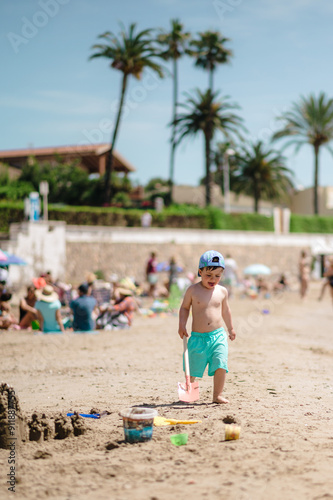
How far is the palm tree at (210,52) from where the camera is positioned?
44.1 m

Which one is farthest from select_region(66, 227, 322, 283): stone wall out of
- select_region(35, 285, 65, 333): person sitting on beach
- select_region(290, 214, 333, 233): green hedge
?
select_region(35, 285, 65, 333): person sitting on beach

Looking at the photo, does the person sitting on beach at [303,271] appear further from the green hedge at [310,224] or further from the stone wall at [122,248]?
the green hedge at [310,224]

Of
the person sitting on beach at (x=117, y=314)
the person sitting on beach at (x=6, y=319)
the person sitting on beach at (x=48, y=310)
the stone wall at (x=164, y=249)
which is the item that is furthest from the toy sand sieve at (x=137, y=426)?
the stone wall at (x=164, y=249)

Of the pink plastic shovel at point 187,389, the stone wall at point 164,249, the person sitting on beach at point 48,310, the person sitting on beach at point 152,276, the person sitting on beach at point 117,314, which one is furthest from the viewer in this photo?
the stone wall at point 164,249

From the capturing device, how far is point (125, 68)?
107ft

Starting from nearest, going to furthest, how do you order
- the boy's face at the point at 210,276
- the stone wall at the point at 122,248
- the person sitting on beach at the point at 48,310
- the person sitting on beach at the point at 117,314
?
the boy's face at the point at 210,276 < the person sitting on beach at the point at 48,310 < the person sitting on beach at the point at 117,314 < the stone wall at the point at 122,248

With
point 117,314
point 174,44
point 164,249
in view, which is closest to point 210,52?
point 174,44

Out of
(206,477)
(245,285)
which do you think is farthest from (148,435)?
(245,285)

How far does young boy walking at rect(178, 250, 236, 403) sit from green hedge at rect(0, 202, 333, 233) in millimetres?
19828

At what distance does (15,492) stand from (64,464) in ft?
1.71

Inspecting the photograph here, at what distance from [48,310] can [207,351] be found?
6.09m

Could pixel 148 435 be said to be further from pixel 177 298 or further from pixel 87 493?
pixel 177 298

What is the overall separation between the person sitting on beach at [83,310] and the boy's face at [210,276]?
19.1 ft

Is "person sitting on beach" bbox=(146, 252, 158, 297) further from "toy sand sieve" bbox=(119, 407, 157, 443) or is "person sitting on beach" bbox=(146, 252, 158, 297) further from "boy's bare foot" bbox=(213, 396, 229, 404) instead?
"toy sand sieve" bbox=(119, 407, 157, 443)
